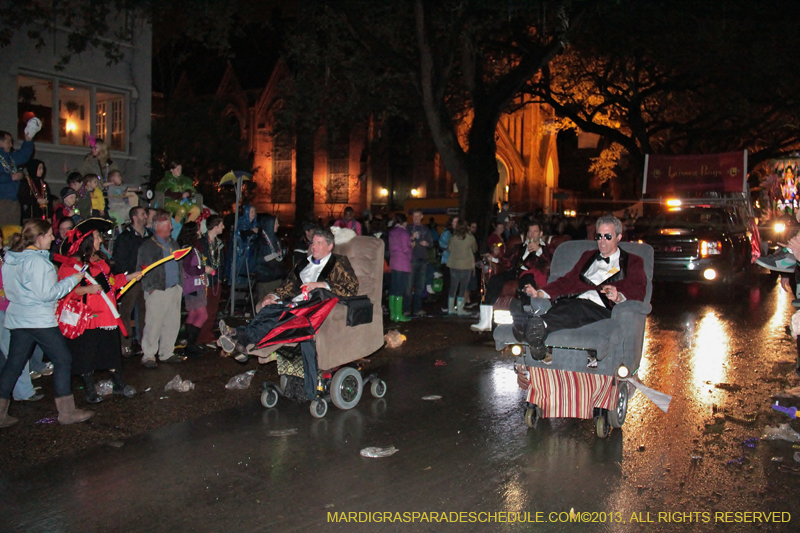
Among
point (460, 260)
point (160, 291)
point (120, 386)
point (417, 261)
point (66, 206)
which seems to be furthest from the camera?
point (417, 261)

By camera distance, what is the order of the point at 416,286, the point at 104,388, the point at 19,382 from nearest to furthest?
the point at 19,382, the point at 104,388, the point at 416,286

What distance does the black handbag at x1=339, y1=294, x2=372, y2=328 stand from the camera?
6895 millimetres

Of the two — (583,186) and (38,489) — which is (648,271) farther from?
(583,186)

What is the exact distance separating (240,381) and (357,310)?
1.97 m

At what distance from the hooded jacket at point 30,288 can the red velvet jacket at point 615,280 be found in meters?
4.46

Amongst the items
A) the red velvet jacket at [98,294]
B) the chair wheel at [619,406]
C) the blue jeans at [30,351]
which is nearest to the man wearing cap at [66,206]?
the red velvet jacket at [98,294]

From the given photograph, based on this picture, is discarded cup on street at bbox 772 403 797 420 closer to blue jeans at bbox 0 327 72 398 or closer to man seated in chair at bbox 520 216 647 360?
man seated in chair at bbox 520 216 647 360

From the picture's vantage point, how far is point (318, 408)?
674 centimetres

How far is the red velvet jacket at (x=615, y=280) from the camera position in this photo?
21.1ft

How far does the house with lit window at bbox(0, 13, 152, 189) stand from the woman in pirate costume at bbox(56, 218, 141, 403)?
8871mm

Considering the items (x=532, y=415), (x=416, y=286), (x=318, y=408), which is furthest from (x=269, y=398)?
(x=416, y=286)

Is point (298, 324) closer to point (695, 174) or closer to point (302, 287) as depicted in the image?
point (302, 287)

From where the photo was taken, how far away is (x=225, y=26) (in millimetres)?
16359

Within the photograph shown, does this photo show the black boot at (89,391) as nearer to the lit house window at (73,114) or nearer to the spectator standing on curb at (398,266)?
the spectator standing on curb at (398,266)
